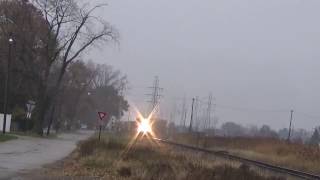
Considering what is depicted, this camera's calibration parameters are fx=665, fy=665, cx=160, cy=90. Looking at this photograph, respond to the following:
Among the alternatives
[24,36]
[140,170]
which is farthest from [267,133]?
[140,170]

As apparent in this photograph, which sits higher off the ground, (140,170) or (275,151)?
(275,151)

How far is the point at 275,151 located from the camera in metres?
52.2

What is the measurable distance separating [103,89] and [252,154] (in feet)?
402

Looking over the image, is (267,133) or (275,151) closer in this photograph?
(275,151)

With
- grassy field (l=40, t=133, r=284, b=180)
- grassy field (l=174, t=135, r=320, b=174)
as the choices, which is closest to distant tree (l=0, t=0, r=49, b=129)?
grassy field (l=174, t=135, r=320, b=174)

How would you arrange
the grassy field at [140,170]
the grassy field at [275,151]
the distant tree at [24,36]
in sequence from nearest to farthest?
the grassy field at [140,170], the grassy field at [275,151], the distant tree at [24,36]

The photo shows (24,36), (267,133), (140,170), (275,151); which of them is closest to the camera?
(140,170)

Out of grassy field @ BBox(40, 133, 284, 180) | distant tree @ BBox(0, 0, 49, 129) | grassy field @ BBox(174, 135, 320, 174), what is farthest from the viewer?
distant tree @ BBox(0, 0, 49, 129)

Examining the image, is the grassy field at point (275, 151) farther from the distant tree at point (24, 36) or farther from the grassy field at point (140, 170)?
the distant tree at point (24, 36)

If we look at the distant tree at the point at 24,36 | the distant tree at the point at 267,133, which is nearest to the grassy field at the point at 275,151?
the distant tree at the point at 267,133

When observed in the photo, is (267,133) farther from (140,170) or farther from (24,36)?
(140,170)

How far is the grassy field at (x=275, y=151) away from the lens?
137 ft

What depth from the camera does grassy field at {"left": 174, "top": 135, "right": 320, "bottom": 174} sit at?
41.7 m

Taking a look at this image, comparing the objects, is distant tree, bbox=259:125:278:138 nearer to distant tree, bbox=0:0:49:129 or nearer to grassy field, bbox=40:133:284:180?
distant tree, bbox=0:0:49:129
